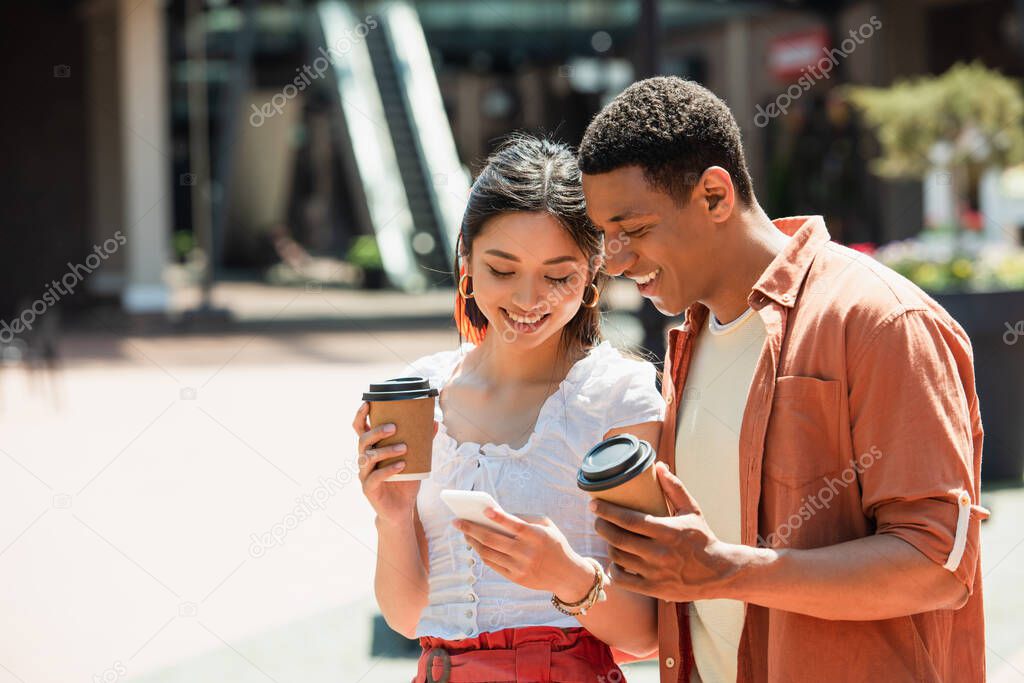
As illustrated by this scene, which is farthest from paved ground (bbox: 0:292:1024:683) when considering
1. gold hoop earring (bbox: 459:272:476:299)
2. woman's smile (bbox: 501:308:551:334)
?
woman's smile (bbox: 501:308:551:334)

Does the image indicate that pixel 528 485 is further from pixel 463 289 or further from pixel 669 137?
pixel 669 137

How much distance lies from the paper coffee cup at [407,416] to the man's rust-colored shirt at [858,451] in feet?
1.83

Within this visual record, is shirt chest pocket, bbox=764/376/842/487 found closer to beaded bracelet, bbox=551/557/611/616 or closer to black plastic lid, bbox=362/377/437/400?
beaded bracelet, bbox=551/557/611/616

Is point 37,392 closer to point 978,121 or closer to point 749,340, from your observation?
point 978,121

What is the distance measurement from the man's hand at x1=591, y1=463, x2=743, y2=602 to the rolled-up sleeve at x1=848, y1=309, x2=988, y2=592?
253 millimetres

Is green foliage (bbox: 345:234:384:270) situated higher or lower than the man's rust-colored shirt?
lower

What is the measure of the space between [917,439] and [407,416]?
85 cm

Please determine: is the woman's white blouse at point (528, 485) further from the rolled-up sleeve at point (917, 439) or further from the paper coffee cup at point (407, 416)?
the rolled-up sleeve at point (917, 439)

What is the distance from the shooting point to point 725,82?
25.5 meters

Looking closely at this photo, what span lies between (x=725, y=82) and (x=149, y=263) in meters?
13.3

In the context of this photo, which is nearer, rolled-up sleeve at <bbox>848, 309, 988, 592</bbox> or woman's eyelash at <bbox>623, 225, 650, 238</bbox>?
rolled-up sleeve at <bbox>848, 309, 988, 592</bbox>

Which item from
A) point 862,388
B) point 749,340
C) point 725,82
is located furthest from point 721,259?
point 725,82

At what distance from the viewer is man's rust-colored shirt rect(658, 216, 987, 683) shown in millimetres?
1711

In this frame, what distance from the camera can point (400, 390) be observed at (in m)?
2.09
